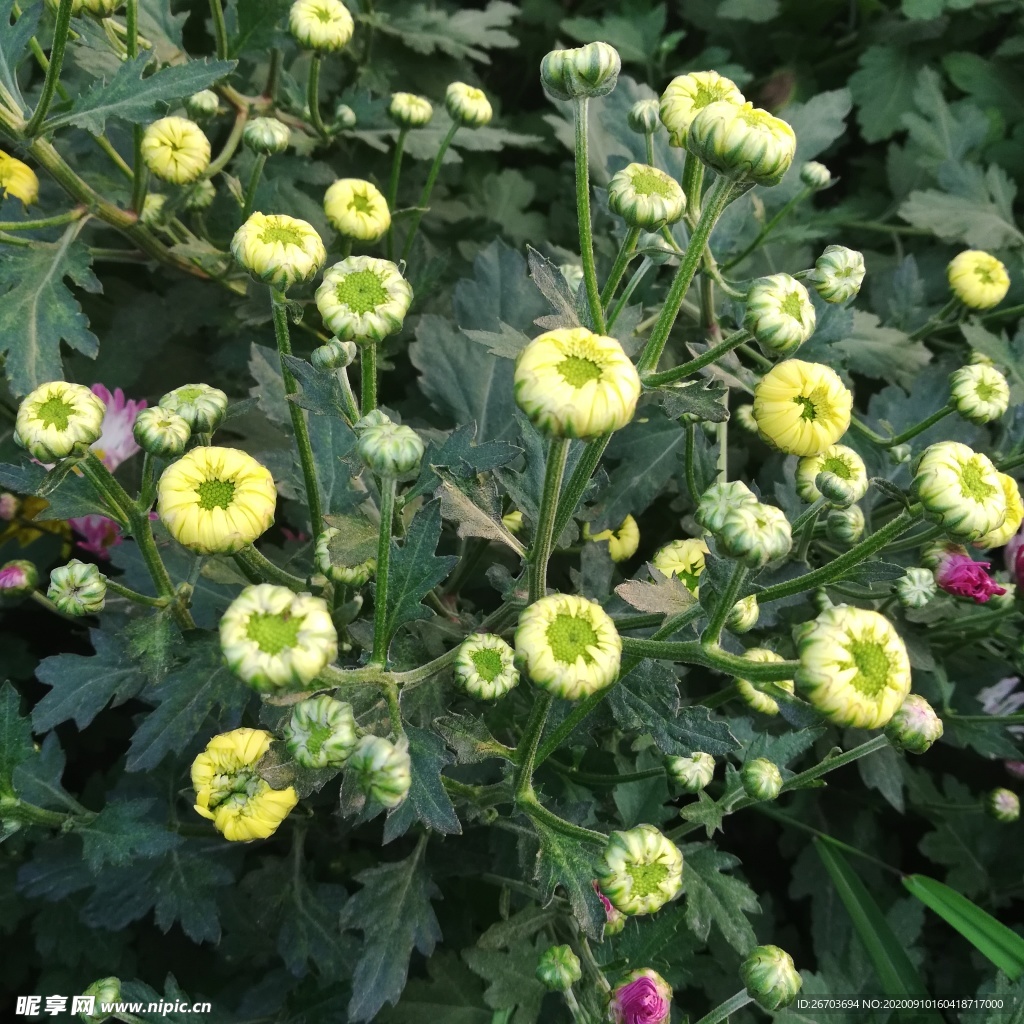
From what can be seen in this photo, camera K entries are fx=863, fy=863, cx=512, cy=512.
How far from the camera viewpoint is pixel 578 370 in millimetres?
981

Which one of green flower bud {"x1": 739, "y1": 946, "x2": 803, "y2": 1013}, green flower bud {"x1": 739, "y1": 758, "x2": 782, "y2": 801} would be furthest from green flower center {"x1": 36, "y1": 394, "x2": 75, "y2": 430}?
green flower bud {"x1": 739, "y1": 946, "x2": 803, "y2": 1013}

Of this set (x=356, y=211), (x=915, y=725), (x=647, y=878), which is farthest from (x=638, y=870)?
(x=356, y=211)

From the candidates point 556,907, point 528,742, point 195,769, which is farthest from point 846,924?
point 195,769

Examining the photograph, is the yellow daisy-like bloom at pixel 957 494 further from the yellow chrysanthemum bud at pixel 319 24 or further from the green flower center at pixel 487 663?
the yellow chrysanthemum bud at pixel 319 24

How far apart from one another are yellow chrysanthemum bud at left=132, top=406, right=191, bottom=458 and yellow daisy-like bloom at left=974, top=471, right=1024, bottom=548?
43.7 inches

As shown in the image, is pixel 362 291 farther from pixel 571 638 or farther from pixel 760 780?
pixel 760 780

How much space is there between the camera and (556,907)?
1512 mm

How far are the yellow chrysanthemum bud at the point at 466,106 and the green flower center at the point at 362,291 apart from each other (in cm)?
84

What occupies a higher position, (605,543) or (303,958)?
(605,543)

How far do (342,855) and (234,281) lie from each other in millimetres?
1301

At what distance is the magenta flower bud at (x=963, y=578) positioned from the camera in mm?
1568

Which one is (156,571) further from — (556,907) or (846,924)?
(846,924)

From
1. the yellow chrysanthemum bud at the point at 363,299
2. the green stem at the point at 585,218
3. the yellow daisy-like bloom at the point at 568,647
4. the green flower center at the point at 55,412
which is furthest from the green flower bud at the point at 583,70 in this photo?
the green flower center at the point at 55,412

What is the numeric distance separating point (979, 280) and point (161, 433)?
6.00ft
